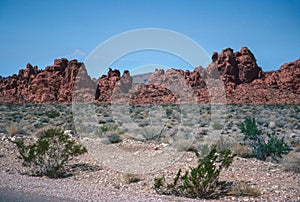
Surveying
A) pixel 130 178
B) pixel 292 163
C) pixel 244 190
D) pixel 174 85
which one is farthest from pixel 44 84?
pixel 244 190

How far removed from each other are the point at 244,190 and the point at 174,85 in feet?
177

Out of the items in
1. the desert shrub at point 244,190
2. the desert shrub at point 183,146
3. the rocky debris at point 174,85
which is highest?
the rocky debris at point 174,85

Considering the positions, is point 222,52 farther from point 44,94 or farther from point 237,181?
point 237,181

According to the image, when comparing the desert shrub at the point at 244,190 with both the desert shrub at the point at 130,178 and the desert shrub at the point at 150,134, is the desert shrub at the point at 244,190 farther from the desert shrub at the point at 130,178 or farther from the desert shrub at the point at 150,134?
the desert shrub at the point at 150,134

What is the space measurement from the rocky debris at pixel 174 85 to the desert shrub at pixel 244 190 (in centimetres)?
4595

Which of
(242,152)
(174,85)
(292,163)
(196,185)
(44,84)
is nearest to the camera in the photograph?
(196,185)

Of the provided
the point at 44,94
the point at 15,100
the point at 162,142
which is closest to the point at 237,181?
the point at 162,142

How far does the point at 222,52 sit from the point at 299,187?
63643 millimetres

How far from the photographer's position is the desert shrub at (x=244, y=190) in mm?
7527

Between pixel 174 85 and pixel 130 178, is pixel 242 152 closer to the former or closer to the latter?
pixel 130 178

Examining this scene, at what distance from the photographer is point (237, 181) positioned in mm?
8656

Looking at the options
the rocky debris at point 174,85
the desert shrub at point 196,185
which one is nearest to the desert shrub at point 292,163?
the desert shrub at point 196,185

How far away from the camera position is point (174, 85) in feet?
201

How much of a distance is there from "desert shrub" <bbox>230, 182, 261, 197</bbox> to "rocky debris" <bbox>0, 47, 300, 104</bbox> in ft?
151
